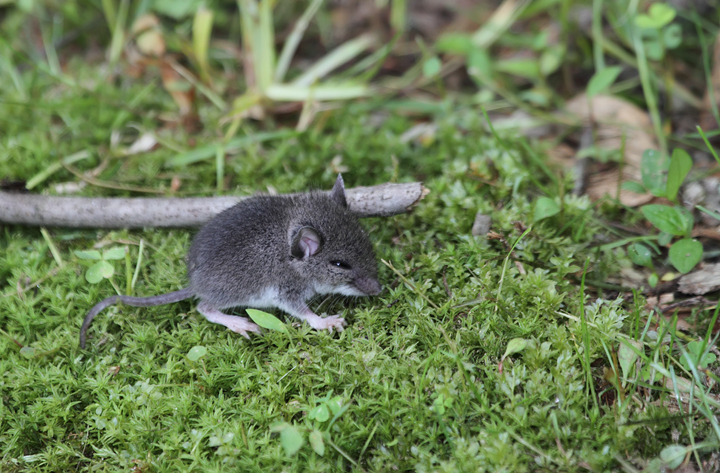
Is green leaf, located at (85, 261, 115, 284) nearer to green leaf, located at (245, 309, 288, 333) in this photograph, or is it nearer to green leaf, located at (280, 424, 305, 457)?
green leaf, located at (245, 309, 288, 333)

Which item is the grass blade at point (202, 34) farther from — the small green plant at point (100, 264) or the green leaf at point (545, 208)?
the green leaf at point (545, 208)

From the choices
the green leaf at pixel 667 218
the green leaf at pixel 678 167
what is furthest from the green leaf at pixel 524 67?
the green leaf at pixel 667 218

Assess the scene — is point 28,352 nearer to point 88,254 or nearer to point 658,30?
point 88,254

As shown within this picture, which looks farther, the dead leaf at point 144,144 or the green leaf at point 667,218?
the dead leaf at point 144,144

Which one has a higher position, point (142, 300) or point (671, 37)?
point (671, 37)

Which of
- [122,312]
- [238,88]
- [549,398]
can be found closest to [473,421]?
[549,398]

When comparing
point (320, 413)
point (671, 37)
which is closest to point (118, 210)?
point (320, 413)

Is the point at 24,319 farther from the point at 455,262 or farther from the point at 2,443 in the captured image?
the point at 455,262

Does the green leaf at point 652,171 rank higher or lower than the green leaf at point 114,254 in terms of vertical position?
higher
